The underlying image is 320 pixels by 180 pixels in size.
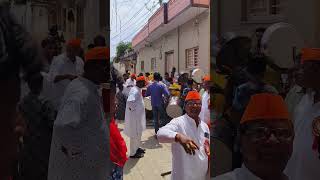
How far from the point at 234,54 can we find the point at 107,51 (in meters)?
0.46

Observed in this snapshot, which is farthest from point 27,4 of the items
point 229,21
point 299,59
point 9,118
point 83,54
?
point 299,59

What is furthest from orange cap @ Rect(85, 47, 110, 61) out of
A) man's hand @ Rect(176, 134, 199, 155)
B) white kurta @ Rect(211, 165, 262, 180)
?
man's hand @ Rect(176, 134, 199, 155)

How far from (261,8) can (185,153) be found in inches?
72.7

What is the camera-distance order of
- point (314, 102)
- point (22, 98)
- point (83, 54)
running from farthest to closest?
point (314, 102) < point (83, 54) < point (22, 98)

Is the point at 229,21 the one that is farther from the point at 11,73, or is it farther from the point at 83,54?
the point at 11,73

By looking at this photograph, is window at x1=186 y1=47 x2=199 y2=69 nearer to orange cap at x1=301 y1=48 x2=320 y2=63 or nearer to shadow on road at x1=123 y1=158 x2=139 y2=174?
shadow on road at x1=123 y1=158 x2=139 y2=174

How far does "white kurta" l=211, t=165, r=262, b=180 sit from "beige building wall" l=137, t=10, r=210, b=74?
510cm

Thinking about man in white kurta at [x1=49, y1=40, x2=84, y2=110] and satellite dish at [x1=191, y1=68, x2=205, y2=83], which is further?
satellite dish at [x1=191, y1=68, x2=205, y2=83]

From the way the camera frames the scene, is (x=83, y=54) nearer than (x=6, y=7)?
No

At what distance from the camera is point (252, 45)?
1.48 meters

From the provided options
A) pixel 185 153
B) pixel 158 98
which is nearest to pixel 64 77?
pixel 185 153

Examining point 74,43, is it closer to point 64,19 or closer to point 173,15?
point 64,19

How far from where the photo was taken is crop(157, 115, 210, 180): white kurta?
9.92ft

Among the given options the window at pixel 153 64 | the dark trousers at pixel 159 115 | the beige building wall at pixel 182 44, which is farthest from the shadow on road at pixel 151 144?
the window at pixel 153 64
